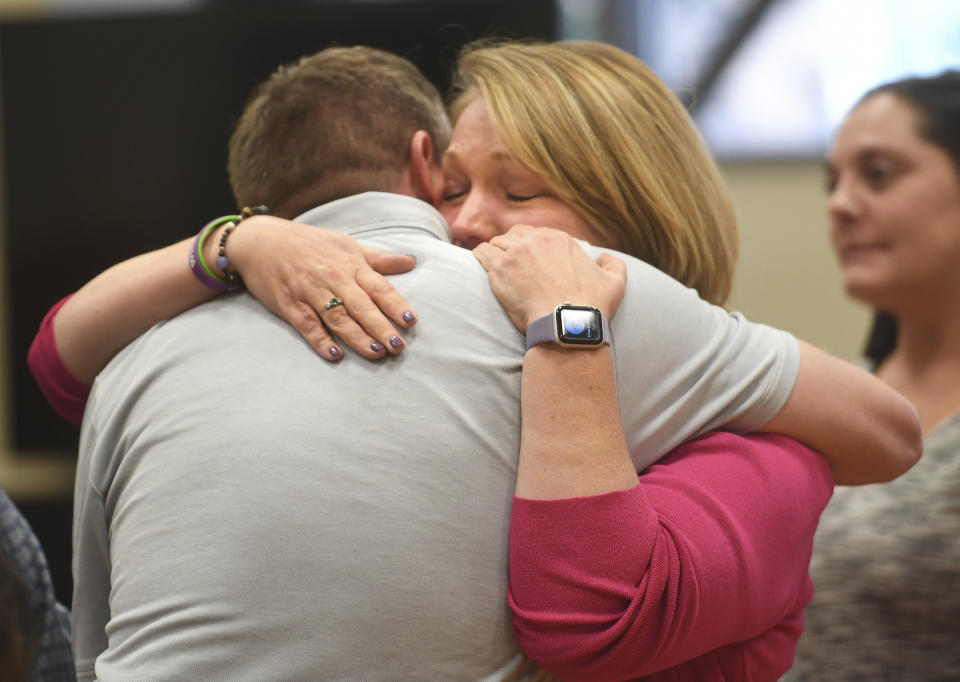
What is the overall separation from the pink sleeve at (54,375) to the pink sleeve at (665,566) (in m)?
0.64

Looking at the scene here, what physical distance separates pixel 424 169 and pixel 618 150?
259 millimetres

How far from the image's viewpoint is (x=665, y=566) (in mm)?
1033

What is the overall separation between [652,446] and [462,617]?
294 mm

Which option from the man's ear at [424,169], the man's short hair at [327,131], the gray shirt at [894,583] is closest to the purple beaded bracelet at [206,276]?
the man's short hair at [327,131]

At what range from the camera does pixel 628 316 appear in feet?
3.70

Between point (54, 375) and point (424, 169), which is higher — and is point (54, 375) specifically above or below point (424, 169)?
Result: below

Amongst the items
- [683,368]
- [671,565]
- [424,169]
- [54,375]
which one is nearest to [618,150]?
[424,169]

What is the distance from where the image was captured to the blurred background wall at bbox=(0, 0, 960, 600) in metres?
3.30

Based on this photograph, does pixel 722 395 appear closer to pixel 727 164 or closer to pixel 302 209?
pixel 302 209

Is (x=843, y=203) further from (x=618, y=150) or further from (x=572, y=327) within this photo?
(x=572, y=327)

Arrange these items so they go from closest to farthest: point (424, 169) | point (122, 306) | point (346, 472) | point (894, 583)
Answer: point (346, 472) → point (122, 306) → point (424, 169) → point (894, 583)

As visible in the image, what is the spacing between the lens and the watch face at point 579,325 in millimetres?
1063

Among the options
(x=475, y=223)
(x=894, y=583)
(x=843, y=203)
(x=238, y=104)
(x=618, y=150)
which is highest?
(x=618, y=150)

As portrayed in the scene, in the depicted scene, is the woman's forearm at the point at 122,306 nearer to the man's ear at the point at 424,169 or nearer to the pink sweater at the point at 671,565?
the man's ear at the point at 424,169
